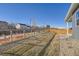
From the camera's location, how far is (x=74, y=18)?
927 centimetres

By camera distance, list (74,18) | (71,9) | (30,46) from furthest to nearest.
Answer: (74,18), (71,9), (30,46)

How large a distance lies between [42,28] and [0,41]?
1061mm

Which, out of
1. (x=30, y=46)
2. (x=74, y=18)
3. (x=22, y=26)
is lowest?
(x=30, y=46)

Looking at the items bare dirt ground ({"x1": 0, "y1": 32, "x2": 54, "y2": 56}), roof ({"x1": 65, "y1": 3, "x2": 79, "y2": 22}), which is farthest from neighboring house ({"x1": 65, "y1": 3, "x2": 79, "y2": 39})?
bare dirt ground ({"x1": 0, "y1": 32, "x2": 54, "y2": 56})

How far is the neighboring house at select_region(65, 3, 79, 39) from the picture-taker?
27.5ft

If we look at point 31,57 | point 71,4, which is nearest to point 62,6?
point 71,4

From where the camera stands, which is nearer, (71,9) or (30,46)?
(30,46)

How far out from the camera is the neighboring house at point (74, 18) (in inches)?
330

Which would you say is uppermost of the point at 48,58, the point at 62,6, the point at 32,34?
the point at 62,6

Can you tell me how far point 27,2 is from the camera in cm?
822

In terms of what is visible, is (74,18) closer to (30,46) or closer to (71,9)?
(71,9)

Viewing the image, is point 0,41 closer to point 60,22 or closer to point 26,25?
point 26,25

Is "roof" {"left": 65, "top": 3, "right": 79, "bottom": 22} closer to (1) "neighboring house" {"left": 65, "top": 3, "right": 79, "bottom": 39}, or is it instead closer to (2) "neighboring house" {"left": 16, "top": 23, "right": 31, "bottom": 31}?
(1) "neighboring house" {"left": 65, "top": 3, "right": 79, "bottom": 39}

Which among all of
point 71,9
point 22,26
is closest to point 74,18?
point 71,9
